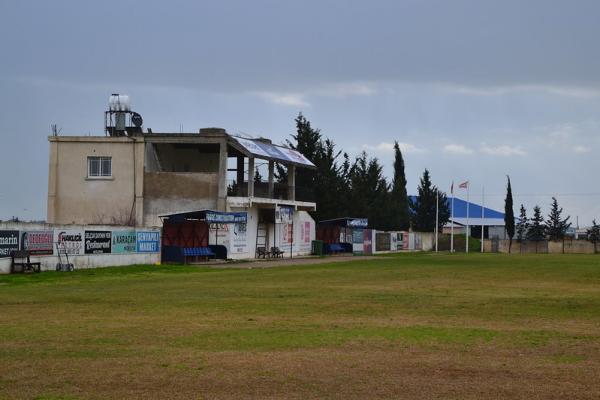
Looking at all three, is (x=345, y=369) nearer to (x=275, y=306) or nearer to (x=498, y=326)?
(x=498, y=326)

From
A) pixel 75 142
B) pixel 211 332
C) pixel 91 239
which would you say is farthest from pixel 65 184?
pixel 211 332

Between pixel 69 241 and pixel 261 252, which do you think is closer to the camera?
pixel 69 241

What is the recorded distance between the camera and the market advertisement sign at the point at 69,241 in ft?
127

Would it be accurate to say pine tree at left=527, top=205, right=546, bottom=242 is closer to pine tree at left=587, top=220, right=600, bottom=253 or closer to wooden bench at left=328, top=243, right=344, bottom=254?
pine tree at left=587, top=220, right=600, bottom=253

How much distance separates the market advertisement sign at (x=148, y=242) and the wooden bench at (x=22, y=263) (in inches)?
372

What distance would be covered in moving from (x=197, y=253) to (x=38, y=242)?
1521cm

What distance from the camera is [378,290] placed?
27.8m

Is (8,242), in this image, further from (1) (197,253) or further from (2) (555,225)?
(2) (555,225)

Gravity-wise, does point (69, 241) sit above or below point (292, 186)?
below

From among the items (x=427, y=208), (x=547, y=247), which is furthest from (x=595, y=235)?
(x=427, y=208)

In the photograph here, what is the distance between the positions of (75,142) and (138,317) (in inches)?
1722

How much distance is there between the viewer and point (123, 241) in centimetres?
4409

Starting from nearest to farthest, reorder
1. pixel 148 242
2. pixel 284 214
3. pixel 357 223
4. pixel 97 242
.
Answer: pixel 97 242, pixel 148 242, pixel 284 214, pixel 357 223

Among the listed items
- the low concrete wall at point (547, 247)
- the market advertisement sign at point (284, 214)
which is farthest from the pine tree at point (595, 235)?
the market advertisement sign at point (284, 214)
